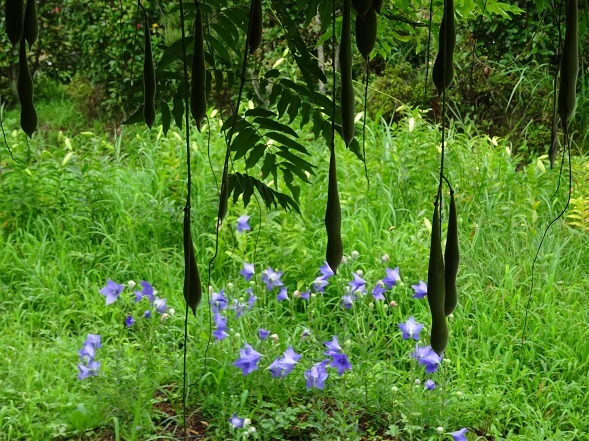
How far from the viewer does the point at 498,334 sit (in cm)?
252

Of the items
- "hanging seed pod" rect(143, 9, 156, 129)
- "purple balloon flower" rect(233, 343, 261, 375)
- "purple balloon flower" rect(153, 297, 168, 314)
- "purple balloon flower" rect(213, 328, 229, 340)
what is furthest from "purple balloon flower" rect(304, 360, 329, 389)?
"hanging seed pod" rect(143, 9, 156, 129)

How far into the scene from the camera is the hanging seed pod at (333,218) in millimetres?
413

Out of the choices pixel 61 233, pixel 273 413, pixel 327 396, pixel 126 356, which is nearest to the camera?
pixel 273 413

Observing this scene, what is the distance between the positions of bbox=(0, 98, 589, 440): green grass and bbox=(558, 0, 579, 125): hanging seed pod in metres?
1.16

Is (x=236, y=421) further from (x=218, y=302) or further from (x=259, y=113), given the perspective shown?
(x=259, y=113)

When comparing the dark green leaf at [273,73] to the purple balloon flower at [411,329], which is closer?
the dark green leaf at [273,73]

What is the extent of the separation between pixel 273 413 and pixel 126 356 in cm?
61

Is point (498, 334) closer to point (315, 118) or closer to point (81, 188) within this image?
point (315, 118)

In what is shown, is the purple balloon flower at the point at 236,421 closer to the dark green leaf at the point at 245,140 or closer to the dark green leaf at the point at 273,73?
the dark green leaf at the point at 245,140

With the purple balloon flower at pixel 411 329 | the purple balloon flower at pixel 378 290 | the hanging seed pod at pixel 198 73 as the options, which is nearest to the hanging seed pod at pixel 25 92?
the hanging seed pod at pixel 198 73

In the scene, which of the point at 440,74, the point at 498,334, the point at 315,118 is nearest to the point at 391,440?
the point at 498,334

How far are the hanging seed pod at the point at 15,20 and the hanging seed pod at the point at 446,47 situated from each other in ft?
0.84

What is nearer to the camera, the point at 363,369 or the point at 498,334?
the point at 363,369

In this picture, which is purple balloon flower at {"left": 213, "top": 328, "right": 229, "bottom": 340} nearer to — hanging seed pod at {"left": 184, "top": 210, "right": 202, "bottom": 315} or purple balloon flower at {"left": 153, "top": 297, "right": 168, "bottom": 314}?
purple balloon flower at {"left": 153, "top": 297, "right": 168, "bottom": 314}
